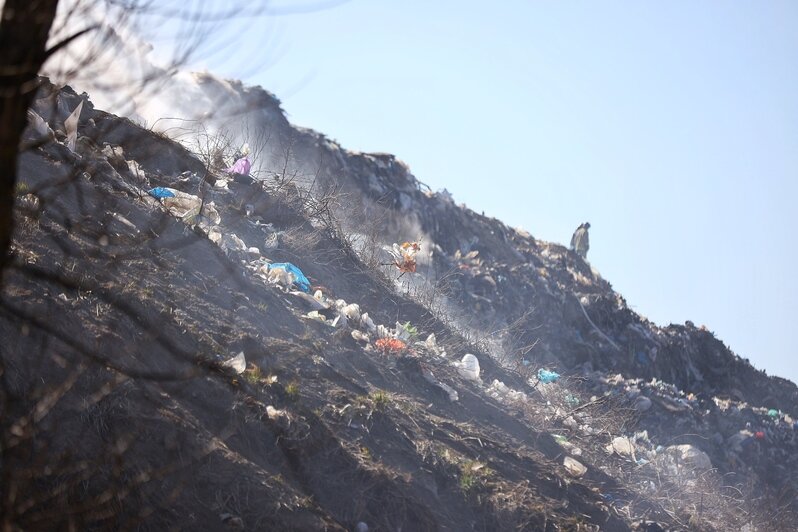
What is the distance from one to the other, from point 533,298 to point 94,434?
10.2 meters

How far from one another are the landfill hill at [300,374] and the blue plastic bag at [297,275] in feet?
0.14

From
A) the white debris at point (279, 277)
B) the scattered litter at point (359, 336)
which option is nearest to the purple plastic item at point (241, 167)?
the white debris at point (279, 277)

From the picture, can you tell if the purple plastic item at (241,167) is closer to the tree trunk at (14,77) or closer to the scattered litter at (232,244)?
the scattered litter at (232,244)

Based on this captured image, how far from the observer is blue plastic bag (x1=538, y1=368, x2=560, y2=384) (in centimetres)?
1034

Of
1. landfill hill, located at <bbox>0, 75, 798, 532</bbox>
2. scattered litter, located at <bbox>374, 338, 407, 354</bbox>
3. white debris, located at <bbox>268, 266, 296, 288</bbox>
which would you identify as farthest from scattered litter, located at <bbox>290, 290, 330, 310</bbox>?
scattered litter, located at <bbox>374, 338, 407, 354</bbox>

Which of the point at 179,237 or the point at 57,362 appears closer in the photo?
the point at 57,362

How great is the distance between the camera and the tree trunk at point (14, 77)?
65.3 inches

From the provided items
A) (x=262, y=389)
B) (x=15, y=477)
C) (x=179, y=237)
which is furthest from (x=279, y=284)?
(x=15, y=477)

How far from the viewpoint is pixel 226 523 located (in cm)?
418

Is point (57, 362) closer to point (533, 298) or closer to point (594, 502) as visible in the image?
point (594, 502)

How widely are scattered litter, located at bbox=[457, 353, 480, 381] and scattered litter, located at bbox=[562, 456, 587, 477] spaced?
1.39 m

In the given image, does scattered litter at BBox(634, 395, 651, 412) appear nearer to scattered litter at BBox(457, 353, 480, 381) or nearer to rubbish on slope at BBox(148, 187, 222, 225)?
scattered litter at BBox(457, 353, 480, 381)

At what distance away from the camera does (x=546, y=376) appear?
10.5m

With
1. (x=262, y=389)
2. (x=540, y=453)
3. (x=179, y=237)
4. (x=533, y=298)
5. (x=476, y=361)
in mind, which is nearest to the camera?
(x=262, y=389)
